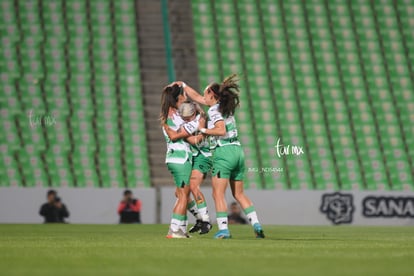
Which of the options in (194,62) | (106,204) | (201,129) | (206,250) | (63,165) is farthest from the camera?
(194,62)

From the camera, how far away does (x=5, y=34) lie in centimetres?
2562

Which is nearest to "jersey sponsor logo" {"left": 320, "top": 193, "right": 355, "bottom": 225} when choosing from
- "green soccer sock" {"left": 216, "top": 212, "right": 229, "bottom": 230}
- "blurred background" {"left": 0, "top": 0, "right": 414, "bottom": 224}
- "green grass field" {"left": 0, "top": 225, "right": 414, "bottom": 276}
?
"blurred background" {"left": 0, "top": 0, "right": 414, "bottom": 224}

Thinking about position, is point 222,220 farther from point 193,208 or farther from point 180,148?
point 193,208

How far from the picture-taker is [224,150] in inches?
483

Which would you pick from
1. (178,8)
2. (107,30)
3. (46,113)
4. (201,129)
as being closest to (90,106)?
(46,113)

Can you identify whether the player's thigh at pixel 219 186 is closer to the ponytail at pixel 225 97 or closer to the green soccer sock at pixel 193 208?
the ponytail at pixel 225 97

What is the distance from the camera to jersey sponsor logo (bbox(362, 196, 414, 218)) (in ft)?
70.7

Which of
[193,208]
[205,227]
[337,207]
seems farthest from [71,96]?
[205,227]

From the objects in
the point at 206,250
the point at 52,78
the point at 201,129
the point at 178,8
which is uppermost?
the point at 178,8

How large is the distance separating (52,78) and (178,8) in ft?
15.8

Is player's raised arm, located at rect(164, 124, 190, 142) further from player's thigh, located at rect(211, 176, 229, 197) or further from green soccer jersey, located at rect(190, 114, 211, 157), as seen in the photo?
player's thigh, located at rect(211, 176, 229, 197)

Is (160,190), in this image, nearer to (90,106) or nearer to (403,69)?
(90,106)

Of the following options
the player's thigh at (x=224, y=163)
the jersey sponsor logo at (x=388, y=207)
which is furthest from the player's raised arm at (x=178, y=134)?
the jersey sponsor logo at (x=388, y=207)

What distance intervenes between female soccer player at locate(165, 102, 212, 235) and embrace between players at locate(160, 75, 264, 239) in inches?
0.5
